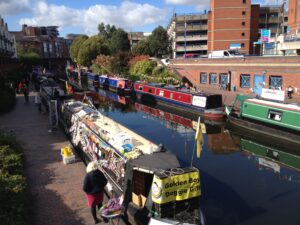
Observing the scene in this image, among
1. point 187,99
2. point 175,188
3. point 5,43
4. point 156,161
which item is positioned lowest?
point 187,99

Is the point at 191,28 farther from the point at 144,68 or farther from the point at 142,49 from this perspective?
the point at 144,68

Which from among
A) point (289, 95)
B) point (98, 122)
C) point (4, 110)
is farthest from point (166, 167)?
point (289, 95)

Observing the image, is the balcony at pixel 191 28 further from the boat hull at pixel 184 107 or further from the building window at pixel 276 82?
the building window at pixel 276 82

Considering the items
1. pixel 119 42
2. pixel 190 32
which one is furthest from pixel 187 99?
pixel 190 32

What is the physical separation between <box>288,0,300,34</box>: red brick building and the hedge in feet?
171

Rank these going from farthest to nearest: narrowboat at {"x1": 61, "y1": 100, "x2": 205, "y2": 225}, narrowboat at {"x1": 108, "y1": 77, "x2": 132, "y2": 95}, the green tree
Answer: the green tree < narrowboat at {"x1": 108, "y1": 77, "x2": 132, "y2": 95} < narrowboat at {"x1": 61, "y1": 100, "x2": 205, "y2": 225}

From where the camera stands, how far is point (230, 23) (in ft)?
209

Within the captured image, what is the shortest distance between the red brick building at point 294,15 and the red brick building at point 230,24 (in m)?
8.71

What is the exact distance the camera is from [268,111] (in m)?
21.4

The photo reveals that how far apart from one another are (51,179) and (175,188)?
5.80 metres

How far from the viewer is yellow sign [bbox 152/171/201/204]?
759cm

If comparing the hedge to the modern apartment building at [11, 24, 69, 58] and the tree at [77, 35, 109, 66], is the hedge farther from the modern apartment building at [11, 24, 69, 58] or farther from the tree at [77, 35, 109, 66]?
the modern apartment building at [11, 24, 69, 58]

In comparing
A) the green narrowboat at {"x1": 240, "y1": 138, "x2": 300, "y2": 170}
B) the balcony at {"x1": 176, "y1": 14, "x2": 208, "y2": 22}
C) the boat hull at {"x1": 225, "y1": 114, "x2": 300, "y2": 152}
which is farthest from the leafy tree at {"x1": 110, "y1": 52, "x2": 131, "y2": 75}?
the green narrowboat at {"x1": 240, "y1": 138, "x2": 300, "y2": 170}

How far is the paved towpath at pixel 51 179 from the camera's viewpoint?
9.13 metres
